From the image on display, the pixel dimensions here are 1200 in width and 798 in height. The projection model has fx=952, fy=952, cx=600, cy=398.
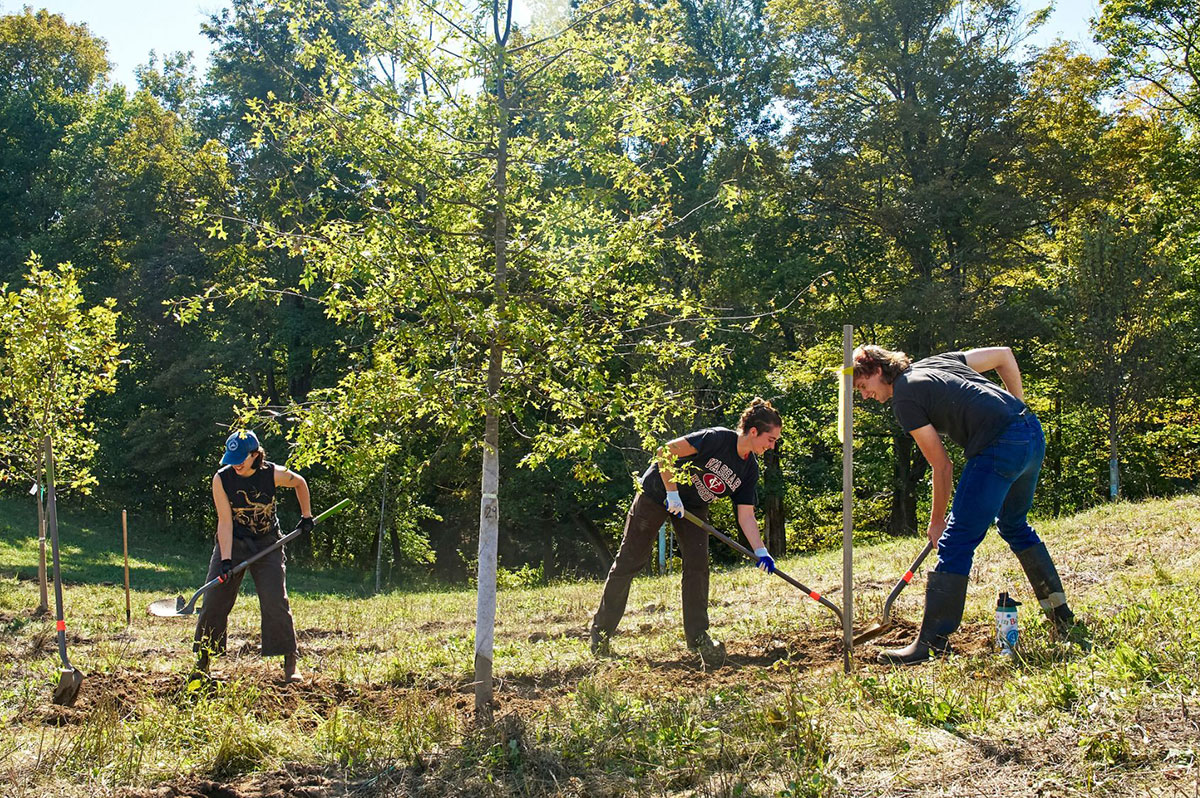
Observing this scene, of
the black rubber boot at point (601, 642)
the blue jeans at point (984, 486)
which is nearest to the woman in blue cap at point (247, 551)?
the black rubber boot at point (601, 642)

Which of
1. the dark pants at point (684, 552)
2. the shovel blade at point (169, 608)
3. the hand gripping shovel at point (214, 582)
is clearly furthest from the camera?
the shovel blade at point (169, 608)

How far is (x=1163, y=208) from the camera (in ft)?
78.8

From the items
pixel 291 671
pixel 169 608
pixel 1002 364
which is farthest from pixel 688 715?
pixel 169 608

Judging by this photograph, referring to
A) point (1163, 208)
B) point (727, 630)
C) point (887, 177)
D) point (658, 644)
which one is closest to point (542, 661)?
point (658, 644)

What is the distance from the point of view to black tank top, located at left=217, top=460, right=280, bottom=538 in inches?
258

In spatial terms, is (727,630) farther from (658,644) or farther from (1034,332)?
(1034,332)

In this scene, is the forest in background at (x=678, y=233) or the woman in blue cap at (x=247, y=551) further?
the woman in blue cap at (x=247, y=551)

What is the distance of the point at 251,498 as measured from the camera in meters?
6.64

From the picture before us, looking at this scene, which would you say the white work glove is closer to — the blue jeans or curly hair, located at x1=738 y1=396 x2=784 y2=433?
curly hair, located at x1=738 y1=396 x2=784 y2=433

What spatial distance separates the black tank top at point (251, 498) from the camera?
654cm

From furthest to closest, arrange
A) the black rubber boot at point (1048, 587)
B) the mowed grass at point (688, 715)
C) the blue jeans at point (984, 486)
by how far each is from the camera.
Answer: the black rubber boot at point (1048, 587) → the blue jeans at point (984, 486) → the mowed grass at point (688, 715)

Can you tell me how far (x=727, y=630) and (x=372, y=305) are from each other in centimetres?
406

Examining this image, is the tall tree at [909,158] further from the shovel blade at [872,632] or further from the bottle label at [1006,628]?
the bottle label at [1006,628]

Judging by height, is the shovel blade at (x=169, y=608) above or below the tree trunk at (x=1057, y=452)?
below
